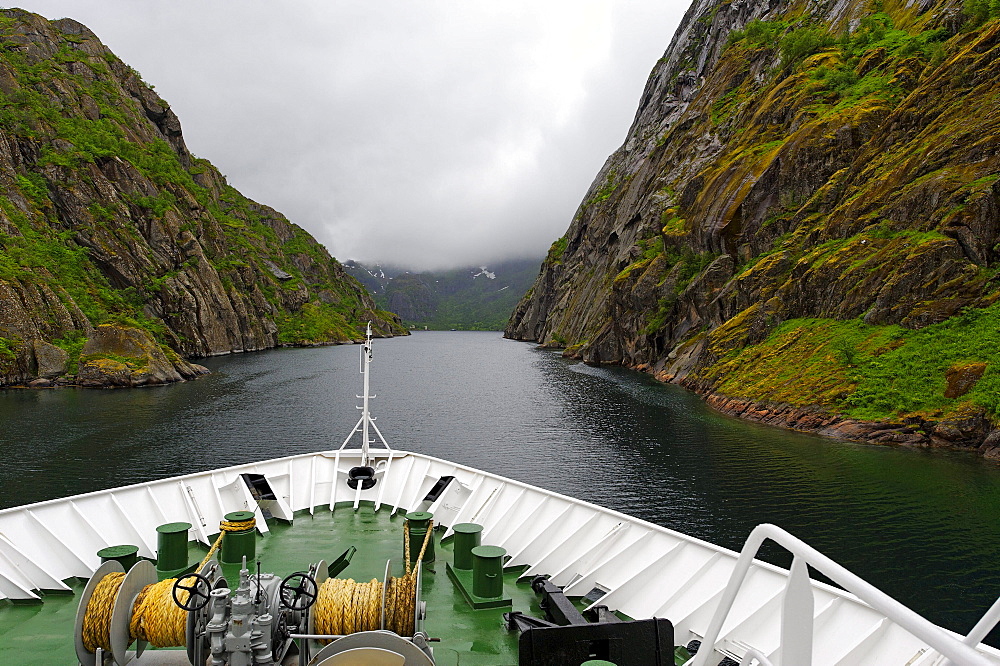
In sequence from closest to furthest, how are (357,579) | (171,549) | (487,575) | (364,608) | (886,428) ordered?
(364,608)
(487,575)
(171,549)
(357,579)
(886,428)

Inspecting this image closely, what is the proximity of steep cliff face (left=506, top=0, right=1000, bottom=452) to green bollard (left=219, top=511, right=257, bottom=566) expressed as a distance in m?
33.5

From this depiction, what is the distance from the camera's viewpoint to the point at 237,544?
11102mm

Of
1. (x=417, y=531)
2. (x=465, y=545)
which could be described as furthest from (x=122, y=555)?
(x=465, y=545)

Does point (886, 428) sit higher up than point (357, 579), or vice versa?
point (357, 579)

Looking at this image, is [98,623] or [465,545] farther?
[465,545]

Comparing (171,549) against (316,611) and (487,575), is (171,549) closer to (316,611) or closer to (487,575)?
(316,611)

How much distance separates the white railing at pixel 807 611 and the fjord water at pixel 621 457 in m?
14.1

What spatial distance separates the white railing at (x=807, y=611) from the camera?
8.38ft

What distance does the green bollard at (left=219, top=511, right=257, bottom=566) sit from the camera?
36.2ft

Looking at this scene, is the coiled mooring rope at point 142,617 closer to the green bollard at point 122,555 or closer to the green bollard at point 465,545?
the green bollard at point 122,555

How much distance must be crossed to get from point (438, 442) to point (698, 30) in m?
114

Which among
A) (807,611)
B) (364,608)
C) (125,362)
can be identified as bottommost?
(125,362)

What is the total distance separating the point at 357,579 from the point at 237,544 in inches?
97.6

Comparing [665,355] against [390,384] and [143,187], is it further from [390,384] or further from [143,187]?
[143,187]
